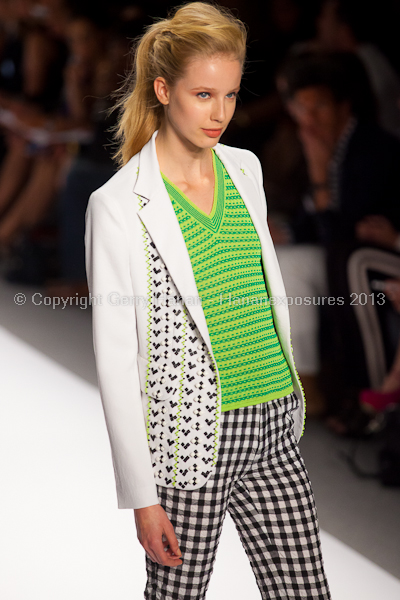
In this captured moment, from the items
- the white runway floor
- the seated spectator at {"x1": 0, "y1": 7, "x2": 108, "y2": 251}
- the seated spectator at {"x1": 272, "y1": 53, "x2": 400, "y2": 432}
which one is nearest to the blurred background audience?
the seated spectator at {"x1": 272, "y1": 53, "x2": 400, "y2": 432}

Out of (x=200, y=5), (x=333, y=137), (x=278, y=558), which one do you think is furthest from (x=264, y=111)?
(x=278, y=558)

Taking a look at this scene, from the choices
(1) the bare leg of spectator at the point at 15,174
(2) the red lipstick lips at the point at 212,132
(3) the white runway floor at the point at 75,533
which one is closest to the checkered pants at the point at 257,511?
(2) the red lipstick lips at the point at 212,132

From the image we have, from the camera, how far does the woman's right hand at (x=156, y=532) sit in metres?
1.16

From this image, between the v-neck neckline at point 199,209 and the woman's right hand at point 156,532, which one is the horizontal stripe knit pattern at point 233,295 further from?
the woman's right hand at point 156,532

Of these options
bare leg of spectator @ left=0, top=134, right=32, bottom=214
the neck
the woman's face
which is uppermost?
bare leg of spectator @ left=0, top=134, right=32, bottom=214

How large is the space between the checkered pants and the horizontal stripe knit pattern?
0.12 feet

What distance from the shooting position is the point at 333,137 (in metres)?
2.86

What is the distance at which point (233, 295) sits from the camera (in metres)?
1.19

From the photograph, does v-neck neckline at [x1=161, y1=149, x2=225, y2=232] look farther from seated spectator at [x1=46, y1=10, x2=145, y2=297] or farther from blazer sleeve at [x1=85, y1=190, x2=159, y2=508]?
seated spectator at [x1=46, y1=10, x2=145, y2=297]

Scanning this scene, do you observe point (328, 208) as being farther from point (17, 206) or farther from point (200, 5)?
point (17, 206)

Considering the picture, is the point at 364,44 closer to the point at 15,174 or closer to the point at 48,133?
the point at 48,133

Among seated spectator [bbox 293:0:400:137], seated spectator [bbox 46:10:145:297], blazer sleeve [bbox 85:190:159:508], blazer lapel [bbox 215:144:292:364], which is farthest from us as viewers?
seated spectator [bbox 46:10:145:297]

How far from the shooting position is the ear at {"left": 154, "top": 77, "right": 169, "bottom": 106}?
1166 mm

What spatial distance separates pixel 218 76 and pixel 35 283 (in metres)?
3.67
